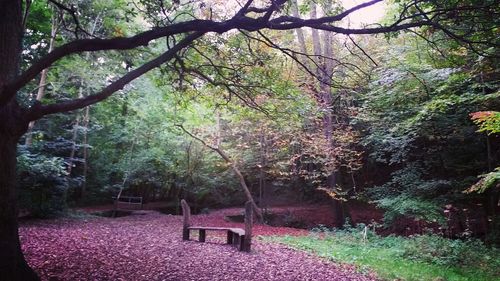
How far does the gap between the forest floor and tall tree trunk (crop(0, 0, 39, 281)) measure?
828 millimetres

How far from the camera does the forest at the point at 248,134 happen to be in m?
4.78

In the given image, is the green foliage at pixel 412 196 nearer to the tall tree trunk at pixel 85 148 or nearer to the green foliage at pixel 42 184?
the green foliage at pixel 42 184

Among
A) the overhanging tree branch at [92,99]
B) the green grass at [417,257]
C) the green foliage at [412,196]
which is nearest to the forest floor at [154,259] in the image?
the green grass at [417,257]

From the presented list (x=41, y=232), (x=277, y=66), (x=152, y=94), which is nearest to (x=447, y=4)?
(x=277, y=66)

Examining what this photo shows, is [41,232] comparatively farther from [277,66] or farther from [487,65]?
[487,65]

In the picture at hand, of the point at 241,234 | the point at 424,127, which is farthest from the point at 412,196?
the point at 241,234

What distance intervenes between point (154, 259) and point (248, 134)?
10062 mm

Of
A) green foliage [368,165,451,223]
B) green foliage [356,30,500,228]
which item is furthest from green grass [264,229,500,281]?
green foliage [356,30,500,228]

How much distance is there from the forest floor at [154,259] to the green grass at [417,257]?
73 centimetres

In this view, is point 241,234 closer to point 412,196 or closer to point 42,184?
point 412,196

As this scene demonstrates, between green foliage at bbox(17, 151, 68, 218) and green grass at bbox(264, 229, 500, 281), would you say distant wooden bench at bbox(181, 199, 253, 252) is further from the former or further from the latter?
green foliage at bbox(17, 151, 68, 218)

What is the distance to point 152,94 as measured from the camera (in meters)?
16.8

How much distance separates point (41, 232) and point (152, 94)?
28.7ft

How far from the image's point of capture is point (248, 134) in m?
A: 16.5
